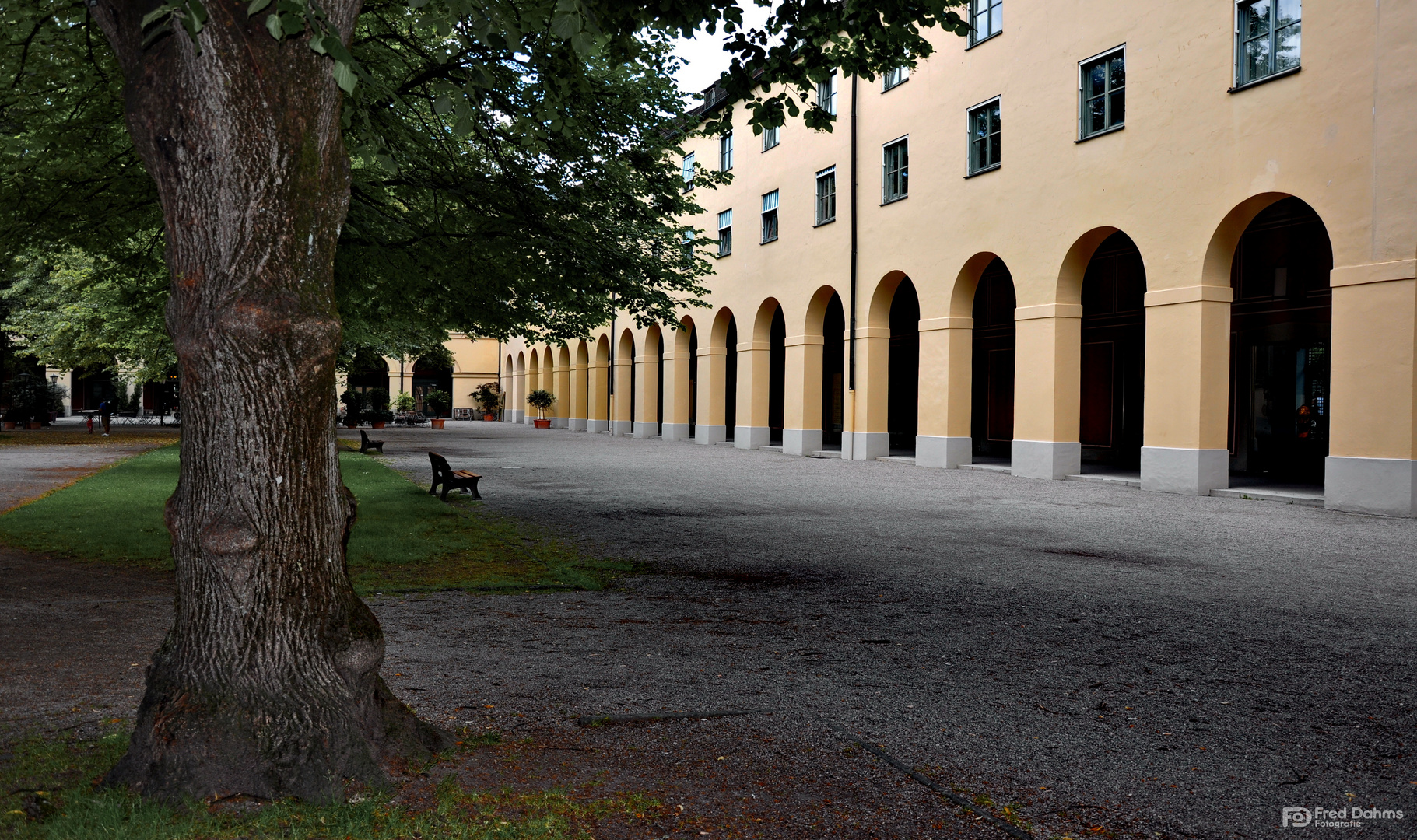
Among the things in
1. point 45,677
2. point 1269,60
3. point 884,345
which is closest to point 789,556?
point 45,677

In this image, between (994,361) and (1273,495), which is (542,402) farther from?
(1273,495)

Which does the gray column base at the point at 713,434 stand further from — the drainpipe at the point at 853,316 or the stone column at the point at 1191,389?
the stone column at the point at 1191,389

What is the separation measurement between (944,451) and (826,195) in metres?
8.20

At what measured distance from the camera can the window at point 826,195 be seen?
86.4ft

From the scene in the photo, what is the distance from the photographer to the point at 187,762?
3467mm

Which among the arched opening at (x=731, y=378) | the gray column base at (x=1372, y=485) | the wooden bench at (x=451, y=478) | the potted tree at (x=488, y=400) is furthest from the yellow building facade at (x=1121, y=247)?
the potted tree at (x=488, y=400)

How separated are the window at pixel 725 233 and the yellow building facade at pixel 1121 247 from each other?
4.86 ft

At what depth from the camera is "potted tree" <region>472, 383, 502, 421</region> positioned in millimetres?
62500

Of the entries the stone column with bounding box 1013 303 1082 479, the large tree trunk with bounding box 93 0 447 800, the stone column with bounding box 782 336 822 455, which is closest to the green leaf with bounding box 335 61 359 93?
the large tree trunk with bounding box 93 0 447 800

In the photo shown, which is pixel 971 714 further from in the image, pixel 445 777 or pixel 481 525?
pixel 481 525

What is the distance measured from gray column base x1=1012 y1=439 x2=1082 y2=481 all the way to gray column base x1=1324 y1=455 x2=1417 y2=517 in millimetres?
5099

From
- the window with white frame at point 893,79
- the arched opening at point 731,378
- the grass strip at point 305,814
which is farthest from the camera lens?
the arched opening at point 731,378

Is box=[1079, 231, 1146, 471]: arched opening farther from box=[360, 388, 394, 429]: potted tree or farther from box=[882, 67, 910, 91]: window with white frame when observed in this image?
box=[360, 388, 394, 429]: potted tree

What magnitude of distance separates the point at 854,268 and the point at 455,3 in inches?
844
